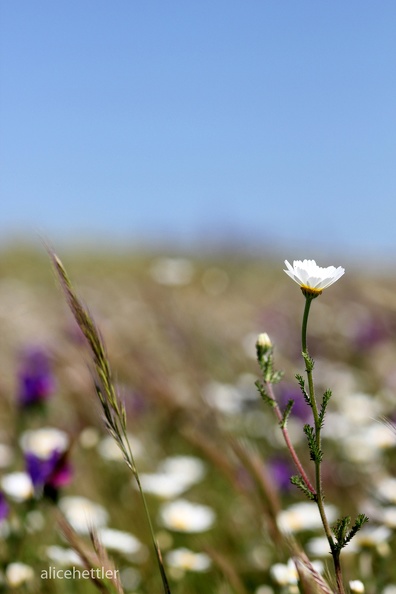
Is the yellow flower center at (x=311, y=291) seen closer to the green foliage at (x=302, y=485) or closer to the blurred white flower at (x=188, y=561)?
the green foliage at (x=302, y=485)

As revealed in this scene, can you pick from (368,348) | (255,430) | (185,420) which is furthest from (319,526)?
(368,348)

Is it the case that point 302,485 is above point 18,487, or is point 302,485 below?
below

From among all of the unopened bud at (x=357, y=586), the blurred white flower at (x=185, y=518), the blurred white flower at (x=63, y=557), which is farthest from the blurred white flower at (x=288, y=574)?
the blurred white flower at (x=185, y=518)

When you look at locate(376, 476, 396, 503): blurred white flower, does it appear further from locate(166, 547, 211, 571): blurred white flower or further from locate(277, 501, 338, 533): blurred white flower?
locate(166, 547, 211, 571): blurred white flower

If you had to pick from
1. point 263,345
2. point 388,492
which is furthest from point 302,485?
point 388,492

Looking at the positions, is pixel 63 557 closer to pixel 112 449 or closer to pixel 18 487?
pixel 18 487

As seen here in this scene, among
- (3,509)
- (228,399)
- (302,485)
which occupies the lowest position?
(302,485)
